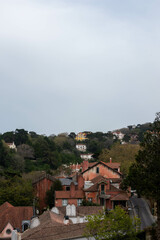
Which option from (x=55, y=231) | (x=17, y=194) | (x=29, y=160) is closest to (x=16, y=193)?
(x=17, y=194)

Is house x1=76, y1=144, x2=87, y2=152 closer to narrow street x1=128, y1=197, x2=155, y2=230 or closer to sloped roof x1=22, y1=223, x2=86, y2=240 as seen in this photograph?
narrow street x1=128, y1=197, x2=155, y2=230

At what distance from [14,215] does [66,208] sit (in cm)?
675

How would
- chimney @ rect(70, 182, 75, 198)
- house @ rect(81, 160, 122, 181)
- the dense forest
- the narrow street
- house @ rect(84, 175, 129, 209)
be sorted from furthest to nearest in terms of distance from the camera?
1. house @ rect(81, 160, 122, 181)
2. the dense forest
3. chimney @ rect(70, 182, 75, 198)
4. house @ rect(84, 175, 129, 209)
5. the narrow street

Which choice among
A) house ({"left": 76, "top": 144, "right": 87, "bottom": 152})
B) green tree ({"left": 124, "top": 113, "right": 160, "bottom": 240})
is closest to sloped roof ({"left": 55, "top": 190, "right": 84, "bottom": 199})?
green tree ({"left": 124, "top": 113, "right": 160, "bottom": 240})

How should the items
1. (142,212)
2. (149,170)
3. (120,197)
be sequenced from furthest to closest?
1. (120,197)
2. (142,212)
3. (149,170)

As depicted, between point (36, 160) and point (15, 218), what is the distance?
190 ft

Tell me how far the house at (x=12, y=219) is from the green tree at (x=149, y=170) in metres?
16.1

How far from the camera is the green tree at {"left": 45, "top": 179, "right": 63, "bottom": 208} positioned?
2067 inches

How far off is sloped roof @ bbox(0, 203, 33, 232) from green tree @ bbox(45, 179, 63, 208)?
8772mm

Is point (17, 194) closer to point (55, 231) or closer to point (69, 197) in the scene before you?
point (69, 197)

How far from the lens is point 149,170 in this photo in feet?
95.7

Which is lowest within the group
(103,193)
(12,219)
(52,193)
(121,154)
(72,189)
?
(12,219)

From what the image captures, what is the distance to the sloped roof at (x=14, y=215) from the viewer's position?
41781 mm

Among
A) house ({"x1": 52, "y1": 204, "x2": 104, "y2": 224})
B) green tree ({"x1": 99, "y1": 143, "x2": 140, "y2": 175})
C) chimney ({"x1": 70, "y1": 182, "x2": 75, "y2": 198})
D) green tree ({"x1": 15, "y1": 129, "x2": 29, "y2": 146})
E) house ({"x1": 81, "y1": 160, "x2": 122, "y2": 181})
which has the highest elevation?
green tree ({"x1": 15, "y1": 129, "x2": 29, "y2": 146})
